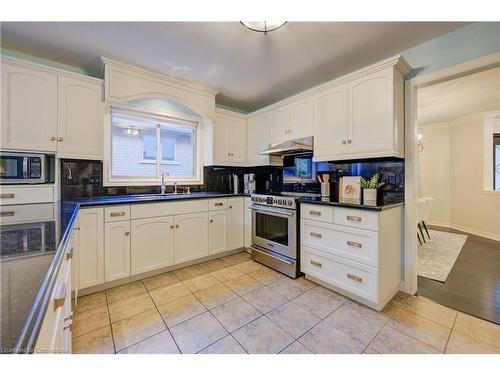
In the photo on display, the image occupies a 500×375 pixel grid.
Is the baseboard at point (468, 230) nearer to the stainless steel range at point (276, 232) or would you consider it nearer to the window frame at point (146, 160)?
the stainless steel range at point (276, 232)

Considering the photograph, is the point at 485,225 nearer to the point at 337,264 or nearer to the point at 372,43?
the point at 337,264

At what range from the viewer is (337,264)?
205cm

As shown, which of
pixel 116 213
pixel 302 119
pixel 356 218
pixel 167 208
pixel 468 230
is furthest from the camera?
pixel 468 230

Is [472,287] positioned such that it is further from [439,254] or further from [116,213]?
[116,213]

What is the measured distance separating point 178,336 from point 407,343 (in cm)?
160

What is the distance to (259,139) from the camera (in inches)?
132

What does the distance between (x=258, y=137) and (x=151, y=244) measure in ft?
7.08

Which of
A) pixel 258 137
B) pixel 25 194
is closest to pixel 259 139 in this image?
pixel 258 137

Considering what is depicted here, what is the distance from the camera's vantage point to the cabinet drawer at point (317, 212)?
2106 mm

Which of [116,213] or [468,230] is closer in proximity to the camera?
[116,213]

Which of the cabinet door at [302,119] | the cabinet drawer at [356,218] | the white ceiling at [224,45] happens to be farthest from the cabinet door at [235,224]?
the white ceiling at [224,45]

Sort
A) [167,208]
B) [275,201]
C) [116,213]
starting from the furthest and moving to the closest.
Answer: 1. [275,201]
2. [167,208]
3. [116,213]

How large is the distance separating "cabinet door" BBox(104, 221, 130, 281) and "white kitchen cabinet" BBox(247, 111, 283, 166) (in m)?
2.02
